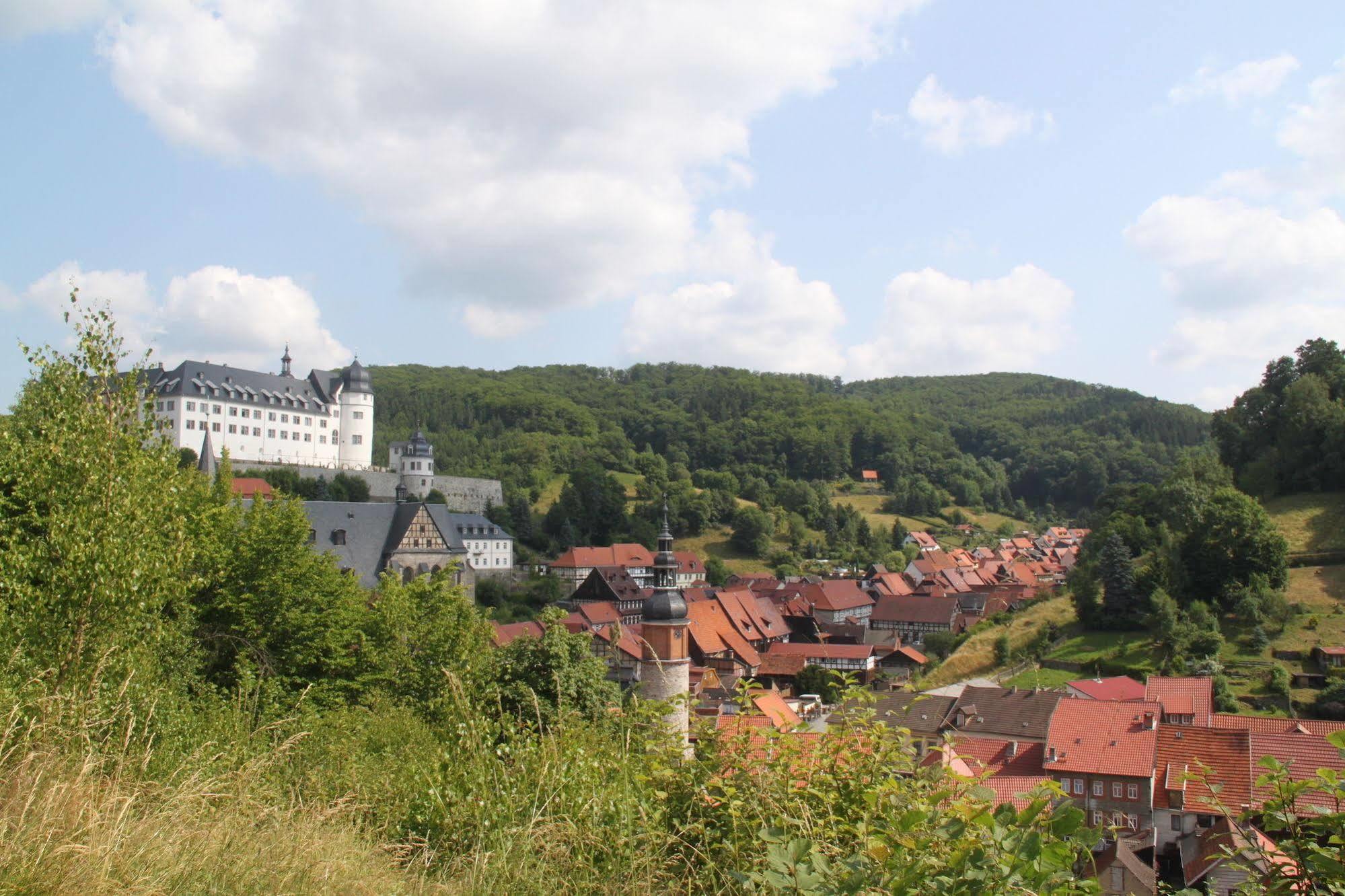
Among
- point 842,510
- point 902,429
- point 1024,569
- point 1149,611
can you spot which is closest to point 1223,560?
point 1149,611

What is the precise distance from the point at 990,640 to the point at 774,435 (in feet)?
284

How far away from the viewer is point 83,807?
4465 millimetres

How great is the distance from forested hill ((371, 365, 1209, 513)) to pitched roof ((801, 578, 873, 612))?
42249mm

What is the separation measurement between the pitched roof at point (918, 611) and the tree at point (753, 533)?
25651mm

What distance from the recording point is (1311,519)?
53.8 meters

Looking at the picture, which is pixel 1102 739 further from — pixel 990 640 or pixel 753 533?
pixel 753 533

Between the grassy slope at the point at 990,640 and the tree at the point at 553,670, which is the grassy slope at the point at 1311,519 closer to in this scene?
the grassy slope at the point at 990,640

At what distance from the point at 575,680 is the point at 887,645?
4438 centimetres

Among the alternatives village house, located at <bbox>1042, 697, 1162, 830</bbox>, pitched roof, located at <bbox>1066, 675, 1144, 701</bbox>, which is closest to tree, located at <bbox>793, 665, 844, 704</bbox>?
pitched roof, located at <bbox>1066, 675, 1144, 701</bbox>

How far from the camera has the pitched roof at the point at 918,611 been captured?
220 feet

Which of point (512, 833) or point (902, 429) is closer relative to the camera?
point (512, 833)

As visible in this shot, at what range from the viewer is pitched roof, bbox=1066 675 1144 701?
3659cm

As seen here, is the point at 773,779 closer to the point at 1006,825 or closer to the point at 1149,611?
the point at 1006,825

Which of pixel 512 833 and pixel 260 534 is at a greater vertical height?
pixel 260 534
